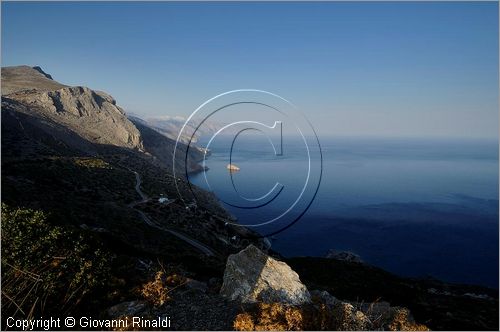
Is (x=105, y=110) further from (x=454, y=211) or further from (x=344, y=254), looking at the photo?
(x=454, y=211)

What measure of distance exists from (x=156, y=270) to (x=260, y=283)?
6.60 m

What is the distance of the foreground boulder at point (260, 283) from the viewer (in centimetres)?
1702

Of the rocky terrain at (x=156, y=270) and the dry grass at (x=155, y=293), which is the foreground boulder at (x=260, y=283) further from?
the dry grass at (x=155, y=293)

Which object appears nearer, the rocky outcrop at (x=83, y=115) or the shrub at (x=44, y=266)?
the shrub at (x=44, y=266)

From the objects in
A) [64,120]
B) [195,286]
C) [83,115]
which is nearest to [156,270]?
[195,286]

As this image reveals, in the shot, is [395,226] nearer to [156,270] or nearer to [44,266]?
[156,270]

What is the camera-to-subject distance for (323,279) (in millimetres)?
48344

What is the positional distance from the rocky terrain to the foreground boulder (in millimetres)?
57

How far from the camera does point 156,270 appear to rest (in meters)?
20.3

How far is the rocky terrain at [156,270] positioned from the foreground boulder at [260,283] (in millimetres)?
57

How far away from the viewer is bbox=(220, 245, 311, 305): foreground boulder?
17016 mm

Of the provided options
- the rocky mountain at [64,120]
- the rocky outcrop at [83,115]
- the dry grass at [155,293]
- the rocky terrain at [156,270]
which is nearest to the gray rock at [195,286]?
the rocky terrain at [156,270]

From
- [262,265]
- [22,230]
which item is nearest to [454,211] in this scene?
[262,265]

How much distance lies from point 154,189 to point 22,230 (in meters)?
77.7
